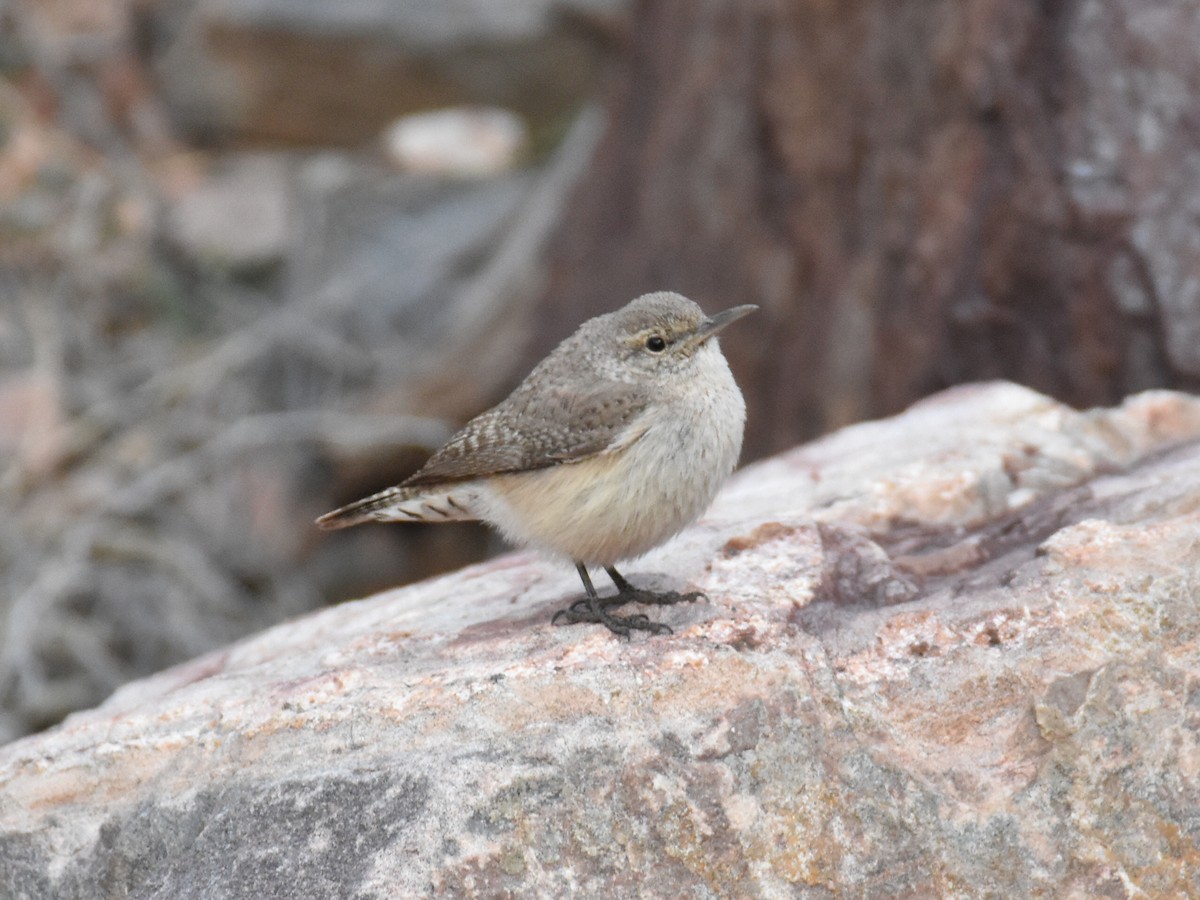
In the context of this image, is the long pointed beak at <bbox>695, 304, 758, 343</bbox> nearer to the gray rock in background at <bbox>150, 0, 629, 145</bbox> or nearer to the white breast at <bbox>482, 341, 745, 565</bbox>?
the white breast at <bbox>482, 341, 745, 565</bbox>

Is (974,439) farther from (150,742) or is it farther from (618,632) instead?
(150,742)

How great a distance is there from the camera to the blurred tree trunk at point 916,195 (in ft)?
20.8

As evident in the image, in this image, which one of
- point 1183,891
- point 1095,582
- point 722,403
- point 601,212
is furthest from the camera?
point 601,212

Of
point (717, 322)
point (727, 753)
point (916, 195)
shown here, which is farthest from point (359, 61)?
point (727, 753)

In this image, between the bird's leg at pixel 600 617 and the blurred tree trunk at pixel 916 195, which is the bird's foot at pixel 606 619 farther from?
the blurred tree trunk at pixel 916 195

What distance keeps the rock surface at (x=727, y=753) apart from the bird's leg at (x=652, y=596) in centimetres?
7

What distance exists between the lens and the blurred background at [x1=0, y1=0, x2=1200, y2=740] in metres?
6.59

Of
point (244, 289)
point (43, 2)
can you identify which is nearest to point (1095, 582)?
point (244, 289)

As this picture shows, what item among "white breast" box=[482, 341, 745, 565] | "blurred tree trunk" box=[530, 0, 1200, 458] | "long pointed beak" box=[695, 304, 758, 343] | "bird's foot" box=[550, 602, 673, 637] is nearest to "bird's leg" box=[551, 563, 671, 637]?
"bird's foot" box=[550, 602, 673, 637]

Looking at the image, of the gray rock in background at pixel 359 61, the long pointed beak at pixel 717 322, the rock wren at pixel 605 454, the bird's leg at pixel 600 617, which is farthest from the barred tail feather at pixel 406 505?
the gray rock in background at pixel 359 61

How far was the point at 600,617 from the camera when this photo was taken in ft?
14.0

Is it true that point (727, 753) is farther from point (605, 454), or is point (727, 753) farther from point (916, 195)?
point (916, 195)

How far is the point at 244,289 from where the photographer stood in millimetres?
11781

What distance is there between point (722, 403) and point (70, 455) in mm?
6693
